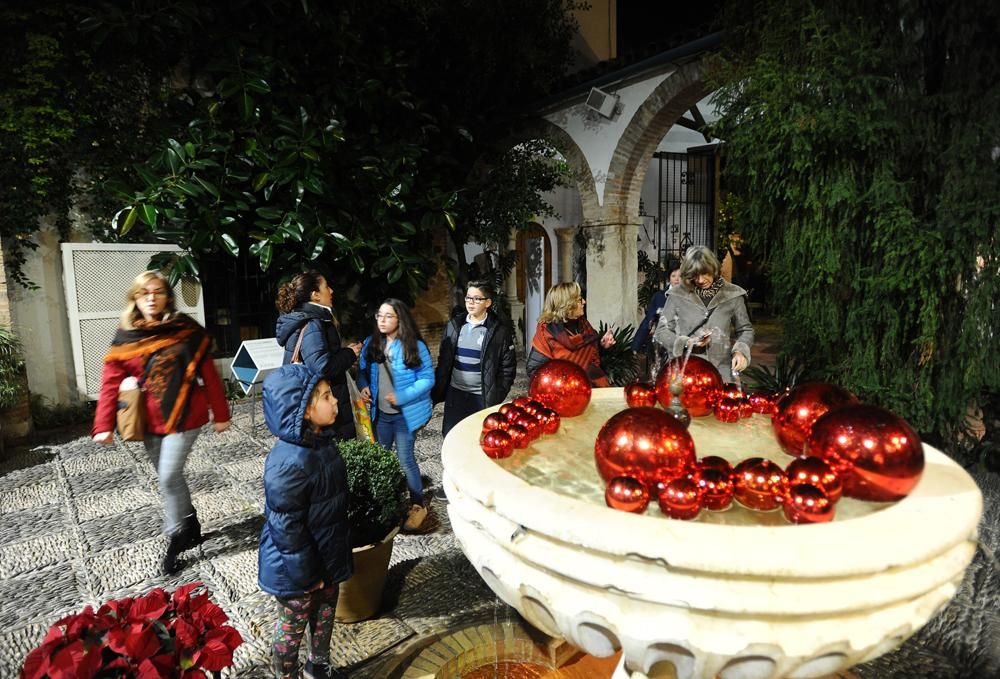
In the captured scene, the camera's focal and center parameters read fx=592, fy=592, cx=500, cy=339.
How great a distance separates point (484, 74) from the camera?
8867 millimetres

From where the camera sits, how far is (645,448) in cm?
148

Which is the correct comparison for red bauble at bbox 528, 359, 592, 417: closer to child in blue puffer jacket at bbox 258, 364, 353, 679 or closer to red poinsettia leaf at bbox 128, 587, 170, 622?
child in blue puffer jacket at bbox 258, 364, 353, 679

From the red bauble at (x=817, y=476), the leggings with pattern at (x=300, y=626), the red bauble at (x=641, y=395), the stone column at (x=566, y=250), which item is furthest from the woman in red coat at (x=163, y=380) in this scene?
the stone column at (x=566, y=250)

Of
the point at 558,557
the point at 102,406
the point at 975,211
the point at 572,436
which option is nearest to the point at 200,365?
the point at 102,406

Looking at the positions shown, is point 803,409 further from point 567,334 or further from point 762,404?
point 567,334

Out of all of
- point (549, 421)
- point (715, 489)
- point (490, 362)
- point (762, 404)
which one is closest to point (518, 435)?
point (549, 421)

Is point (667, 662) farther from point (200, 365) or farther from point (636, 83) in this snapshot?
point (636, 83)

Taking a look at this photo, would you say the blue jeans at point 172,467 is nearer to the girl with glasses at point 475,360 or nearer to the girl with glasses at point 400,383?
the girl with glasses at point 400,383

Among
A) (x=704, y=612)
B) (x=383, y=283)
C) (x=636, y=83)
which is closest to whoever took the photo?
(x=704, y=612)

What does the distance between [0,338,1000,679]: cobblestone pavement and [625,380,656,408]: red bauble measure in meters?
1.28

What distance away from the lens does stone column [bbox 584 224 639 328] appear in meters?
8.42

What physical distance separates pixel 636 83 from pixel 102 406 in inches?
278

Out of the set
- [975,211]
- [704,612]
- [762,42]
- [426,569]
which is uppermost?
[762,42]

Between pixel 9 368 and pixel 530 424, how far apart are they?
648cm
